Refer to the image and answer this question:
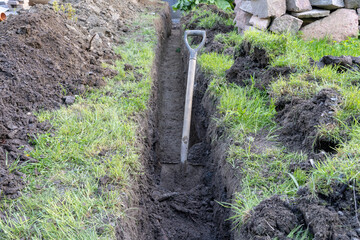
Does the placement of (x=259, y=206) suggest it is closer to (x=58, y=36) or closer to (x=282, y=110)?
(x=282, y=110)

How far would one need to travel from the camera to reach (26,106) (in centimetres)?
325

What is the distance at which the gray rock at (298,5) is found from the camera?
529 cm

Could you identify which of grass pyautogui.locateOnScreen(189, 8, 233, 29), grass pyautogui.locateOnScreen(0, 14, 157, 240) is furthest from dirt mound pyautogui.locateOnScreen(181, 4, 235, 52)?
grass pyautogui.locateOnScreen(0, 14, 157, 240)

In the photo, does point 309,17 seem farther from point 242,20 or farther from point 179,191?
point 179,191

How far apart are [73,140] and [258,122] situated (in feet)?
6.50

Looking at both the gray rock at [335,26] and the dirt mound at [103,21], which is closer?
the dirt mound at [103,21]

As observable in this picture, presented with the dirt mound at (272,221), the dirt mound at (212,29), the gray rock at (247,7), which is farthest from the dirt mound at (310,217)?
the gray rock at (247,7)

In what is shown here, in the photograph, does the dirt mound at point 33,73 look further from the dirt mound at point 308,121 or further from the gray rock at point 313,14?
the gray rock at point 313,14

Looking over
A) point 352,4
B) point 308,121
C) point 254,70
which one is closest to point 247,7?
point 352,4

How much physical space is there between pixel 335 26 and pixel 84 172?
5.33 m

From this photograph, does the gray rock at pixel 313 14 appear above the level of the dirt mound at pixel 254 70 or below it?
above

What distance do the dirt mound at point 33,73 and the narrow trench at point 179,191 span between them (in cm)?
134

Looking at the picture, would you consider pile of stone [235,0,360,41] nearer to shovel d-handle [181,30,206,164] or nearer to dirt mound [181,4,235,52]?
dirt mound [181,4,235,52]

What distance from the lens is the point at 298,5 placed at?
530 cm
